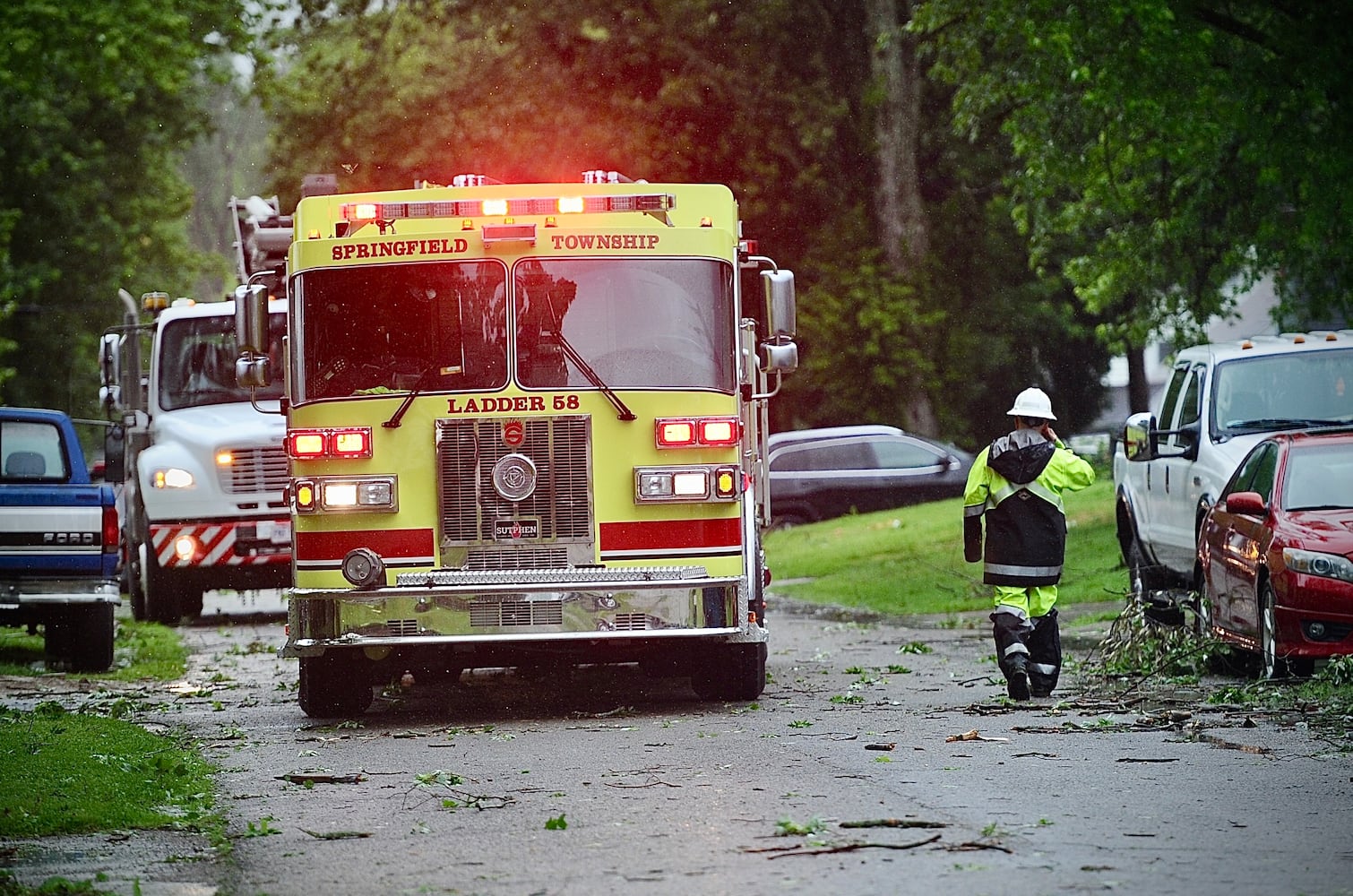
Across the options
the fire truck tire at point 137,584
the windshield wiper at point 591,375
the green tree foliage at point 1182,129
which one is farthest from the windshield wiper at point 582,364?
the green tree foliage at point 1182,129

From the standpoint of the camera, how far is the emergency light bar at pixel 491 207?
12.2 m

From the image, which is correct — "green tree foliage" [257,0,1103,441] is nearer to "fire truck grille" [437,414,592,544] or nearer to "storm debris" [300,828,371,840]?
"fire truck grille" [437,414,592,544]

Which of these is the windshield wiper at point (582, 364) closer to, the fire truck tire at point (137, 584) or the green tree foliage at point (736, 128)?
the fire truck tire at point (137, 584)

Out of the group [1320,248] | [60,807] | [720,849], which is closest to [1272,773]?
[720,849]

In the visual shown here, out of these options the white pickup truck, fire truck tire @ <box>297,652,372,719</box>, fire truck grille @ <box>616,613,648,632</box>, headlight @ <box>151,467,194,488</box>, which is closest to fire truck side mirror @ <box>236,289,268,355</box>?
fire truck tire @ <box>297,652,372,719</box>

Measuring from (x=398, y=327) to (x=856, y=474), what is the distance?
21.0 metres

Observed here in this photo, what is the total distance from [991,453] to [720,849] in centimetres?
547

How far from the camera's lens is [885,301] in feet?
124

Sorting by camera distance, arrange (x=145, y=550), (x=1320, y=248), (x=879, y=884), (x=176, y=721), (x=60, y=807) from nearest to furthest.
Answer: (x=879, y=884)
(x=60, y=807)
(x=176, y=721)
(x=145, y=550)
(x=1320, y=248)

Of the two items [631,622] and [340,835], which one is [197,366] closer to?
[631,622]

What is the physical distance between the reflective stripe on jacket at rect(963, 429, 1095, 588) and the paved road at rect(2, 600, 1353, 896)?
2.45 ft

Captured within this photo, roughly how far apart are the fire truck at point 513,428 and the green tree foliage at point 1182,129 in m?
10.7

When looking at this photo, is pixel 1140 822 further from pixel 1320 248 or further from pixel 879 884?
pixel 1320 248

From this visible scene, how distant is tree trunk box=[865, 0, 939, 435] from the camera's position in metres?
36.2
